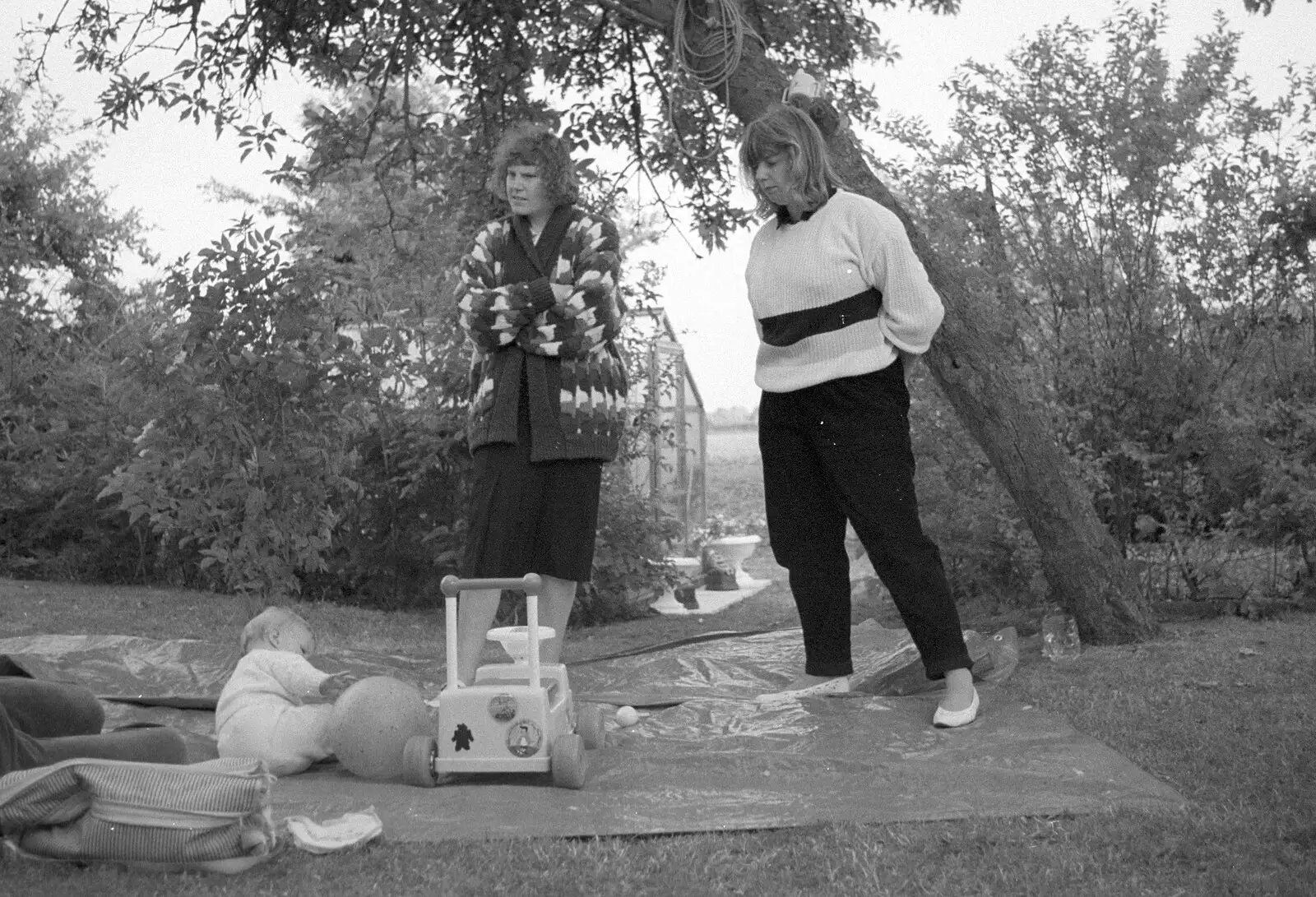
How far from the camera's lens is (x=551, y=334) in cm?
355

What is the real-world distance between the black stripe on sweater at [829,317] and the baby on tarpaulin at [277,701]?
4.77 feet

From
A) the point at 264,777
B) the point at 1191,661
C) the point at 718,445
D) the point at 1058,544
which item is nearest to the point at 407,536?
the point at 1058,544

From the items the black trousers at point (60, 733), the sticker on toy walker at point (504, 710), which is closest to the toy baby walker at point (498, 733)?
the sticker on toy walker at point (504, 710)

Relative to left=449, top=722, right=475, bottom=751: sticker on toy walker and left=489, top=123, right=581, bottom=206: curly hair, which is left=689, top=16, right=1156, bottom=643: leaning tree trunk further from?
left=449, top=722, right=475, bottom=751: sticker on toy walker

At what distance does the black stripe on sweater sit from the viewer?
335cm

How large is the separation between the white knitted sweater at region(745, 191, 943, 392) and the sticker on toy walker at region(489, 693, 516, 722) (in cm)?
117

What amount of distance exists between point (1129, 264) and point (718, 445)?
12859mm

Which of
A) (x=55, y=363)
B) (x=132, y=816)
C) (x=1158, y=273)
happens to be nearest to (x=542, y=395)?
(x=132, y=816)

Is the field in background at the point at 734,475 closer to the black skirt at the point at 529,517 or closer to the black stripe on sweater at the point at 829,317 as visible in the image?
the black skirt at the point at 529,517

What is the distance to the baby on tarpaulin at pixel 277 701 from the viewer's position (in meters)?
2.88

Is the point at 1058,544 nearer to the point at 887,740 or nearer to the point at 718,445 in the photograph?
the point at 887,740

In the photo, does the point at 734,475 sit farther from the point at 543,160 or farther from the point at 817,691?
the point at 543,160

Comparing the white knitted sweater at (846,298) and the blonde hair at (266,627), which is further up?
the white knitted sweater at (846,298)

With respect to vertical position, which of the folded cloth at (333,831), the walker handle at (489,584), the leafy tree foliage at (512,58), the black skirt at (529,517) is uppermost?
the leafy tree foliage at (512,58)
